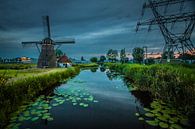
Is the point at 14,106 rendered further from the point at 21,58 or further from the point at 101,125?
the point at 21,58

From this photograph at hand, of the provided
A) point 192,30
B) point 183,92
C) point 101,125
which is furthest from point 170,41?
point 101,125

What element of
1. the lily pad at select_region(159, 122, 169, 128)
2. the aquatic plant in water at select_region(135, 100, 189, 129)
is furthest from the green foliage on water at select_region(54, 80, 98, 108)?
the lily pad at select_region(159, 122, 169, 128)

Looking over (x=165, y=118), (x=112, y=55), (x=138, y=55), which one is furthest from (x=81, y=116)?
(x=112, y=55)

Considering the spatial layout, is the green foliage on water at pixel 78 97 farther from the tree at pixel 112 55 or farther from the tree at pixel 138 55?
the tree at pixel 112 55

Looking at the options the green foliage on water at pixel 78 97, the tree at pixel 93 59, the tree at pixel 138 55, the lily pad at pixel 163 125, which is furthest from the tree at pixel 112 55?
the lily pad at pixel 163 125

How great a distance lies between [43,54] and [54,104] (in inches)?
1209

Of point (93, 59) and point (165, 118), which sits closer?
point (165, 118)

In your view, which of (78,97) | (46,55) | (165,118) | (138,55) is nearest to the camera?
(165,118)

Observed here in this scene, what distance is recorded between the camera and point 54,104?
11656 millimetres

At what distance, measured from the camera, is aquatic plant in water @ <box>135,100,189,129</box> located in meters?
7.49

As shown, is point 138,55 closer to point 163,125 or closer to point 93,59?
point 93,59

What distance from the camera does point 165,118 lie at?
8305mm

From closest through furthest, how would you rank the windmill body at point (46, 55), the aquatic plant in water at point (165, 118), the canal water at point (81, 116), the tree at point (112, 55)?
the aquatic plant in water at point (165, 118)
the canal water at point (81, 116)
the windmill body at point (46, 55)
the tree at point (112, 55)

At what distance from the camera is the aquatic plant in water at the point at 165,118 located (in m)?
7.49
